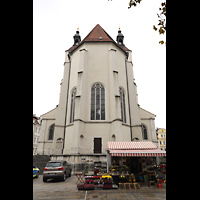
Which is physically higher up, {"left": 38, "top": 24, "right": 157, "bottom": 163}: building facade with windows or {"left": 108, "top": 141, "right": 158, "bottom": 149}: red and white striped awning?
{"left": 38, "top": 24, "right": 157, "bottom": 163}: building facade with windows

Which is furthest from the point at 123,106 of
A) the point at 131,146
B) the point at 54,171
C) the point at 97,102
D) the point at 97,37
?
the point at 54,171

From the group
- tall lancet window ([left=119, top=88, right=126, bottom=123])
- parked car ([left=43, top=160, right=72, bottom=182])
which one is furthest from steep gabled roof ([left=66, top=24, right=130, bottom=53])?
parked car ([left=43, top=160, right=72, bottom=182])

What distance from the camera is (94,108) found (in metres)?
19.2

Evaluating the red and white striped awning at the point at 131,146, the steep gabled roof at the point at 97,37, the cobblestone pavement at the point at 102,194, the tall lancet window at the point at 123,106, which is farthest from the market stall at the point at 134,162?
the steep gabled roof at the point at 97,37

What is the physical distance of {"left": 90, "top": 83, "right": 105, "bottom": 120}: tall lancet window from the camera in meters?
19.0

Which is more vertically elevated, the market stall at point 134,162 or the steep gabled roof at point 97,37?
the steep gabled roof at point 97,37

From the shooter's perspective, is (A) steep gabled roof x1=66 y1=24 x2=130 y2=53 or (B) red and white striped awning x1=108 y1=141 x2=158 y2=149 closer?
(B) red and white striped awning x1=108 y1=141 x2=158 y2=149

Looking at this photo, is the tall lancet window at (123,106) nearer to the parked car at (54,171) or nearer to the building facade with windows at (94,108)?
the building facade with windows at (94,108)

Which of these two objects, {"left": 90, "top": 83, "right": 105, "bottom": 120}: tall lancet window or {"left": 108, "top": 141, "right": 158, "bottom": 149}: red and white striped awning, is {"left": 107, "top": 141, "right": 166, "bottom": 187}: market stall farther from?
{"left": 90, "top": 83, "right": 105, "bottom": 120}: tall lancet window

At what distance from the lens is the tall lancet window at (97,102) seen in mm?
18969
